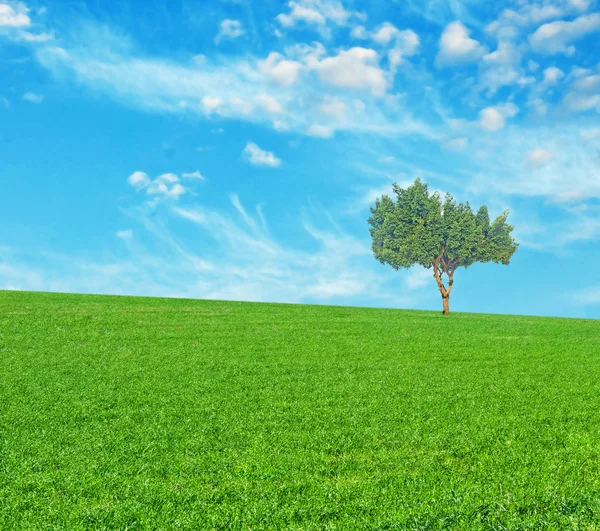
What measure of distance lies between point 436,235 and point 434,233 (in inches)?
10.8

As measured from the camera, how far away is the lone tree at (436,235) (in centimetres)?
4728

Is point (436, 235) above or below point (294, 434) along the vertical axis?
above

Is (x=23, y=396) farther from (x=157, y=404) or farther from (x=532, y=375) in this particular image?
(x=532, y=375)

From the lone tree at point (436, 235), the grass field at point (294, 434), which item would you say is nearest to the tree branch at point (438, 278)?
the lone tree at point (436, 235)

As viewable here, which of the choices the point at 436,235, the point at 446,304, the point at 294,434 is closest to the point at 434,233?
the point at 436,235

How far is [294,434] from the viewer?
1038 cm

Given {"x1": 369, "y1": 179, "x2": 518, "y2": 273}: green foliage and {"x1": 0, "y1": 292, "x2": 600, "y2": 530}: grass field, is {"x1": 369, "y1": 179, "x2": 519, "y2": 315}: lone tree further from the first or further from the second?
{"x1": 0, "y1": 292, "x2": 600, "y2": 530}: grass field

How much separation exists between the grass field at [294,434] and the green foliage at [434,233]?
2563 centimetres

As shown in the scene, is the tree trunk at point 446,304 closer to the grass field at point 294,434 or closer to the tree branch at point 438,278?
the tree branch at point 438,278

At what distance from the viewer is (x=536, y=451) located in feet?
31.0

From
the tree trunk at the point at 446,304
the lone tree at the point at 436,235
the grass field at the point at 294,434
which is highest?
the lone tree at the point at 436,235

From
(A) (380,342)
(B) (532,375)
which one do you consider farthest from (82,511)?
(A) (380,342)

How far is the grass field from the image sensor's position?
7.24 metres

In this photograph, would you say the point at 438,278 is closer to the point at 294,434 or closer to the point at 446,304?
the point at 446,304
